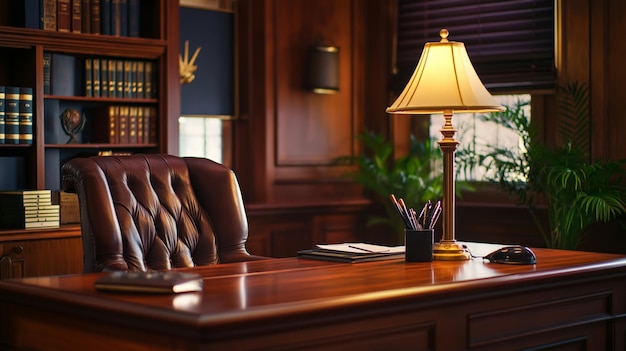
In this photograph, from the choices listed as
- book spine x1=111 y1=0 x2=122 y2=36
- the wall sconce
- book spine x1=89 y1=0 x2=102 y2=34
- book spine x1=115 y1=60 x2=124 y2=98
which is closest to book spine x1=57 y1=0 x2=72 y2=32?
book spine x1=89 y1=0 x2=102 y2=34

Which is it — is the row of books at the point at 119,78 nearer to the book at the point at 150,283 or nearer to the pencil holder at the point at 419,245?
the pencil holder at the point at 419,245

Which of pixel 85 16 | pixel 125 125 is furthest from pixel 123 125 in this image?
pixel 85 16

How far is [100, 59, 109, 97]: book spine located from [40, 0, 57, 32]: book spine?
1.08ft

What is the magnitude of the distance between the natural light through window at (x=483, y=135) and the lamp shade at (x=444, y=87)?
2.38 m

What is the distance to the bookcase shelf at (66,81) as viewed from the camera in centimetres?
456

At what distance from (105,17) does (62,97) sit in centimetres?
46

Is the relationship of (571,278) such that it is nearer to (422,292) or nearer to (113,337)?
(422,292)

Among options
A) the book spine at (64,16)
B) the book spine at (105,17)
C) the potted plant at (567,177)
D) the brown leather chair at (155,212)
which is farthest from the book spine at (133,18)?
the potted plant at (567,177)

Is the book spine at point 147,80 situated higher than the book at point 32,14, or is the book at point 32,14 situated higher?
the book at point 32,14

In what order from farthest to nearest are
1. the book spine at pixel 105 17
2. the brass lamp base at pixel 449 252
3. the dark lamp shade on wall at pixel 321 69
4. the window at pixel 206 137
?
the dark lamp shade on wall at pixel 321 69, the window at pixel 206 137, the book spine at pixel 105 17, the brass lamp base at pixel 449 252

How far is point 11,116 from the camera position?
4.49m

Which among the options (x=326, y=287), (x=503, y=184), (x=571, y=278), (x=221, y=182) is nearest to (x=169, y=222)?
(x=221, y=182)

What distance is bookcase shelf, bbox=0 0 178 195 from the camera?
15.0ft

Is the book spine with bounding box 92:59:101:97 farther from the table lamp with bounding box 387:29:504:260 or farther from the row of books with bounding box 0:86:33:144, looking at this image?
the table lamp with bounding box 387:29:504:260
